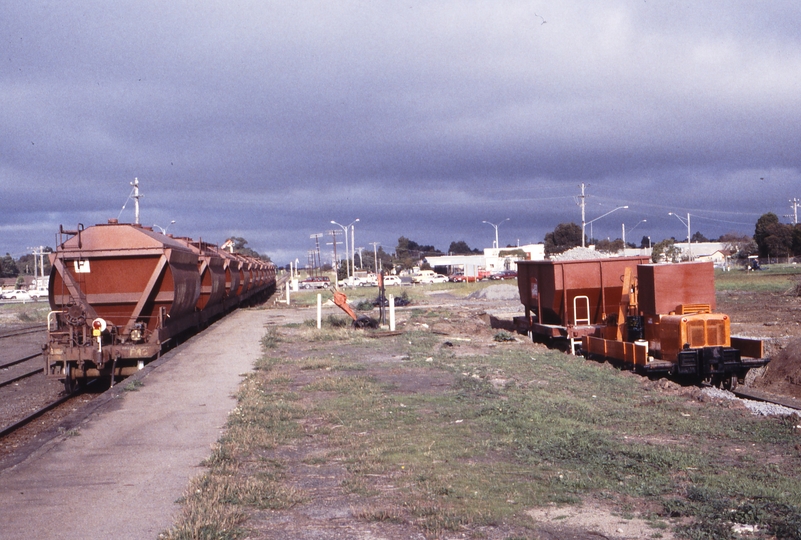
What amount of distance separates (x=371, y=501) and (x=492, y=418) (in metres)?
3.50

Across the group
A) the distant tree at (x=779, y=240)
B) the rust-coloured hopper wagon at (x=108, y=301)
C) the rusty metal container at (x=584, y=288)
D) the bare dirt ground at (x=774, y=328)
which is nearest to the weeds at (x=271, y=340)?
the rust-coloured hopper wagon at (x=108, y=301)

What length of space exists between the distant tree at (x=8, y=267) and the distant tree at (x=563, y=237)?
115 m

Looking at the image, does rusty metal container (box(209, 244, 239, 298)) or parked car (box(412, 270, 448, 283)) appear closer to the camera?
rusty metal container (box(209, 244, 239, 298))

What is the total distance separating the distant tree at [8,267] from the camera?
150 meters

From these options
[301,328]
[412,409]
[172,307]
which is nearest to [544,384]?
[412,409]

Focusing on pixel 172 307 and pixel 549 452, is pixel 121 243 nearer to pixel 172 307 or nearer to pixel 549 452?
pixel 172 307

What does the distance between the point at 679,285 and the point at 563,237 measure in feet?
261

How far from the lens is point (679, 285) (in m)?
14.5

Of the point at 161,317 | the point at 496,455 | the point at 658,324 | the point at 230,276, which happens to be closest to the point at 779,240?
the point at 230,276

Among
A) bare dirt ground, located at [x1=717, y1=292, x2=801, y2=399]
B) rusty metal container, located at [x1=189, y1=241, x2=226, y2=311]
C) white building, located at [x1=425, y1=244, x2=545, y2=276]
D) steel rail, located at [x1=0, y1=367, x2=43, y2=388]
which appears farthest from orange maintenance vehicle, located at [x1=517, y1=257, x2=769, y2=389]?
white building, located at [x1=425, y1=244, x2=545, y2=276]

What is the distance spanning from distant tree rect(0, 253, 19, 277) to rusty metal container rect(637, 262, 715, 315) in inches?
6200

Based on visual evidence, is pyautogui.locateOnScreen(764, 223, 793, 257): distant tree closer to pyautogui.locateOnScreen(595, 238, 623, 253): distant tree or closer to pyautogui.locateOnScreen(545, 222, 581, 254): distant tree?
pyautogui.locateOnScreen(595, 238, 623, 253): distant tree

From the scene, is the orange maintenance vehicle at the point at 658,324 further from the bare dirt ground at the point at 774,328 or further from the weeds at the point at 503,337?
the weeds at the point at 503,337

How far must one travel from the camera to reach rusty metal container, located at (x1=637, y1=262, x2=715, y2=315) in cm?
1448
